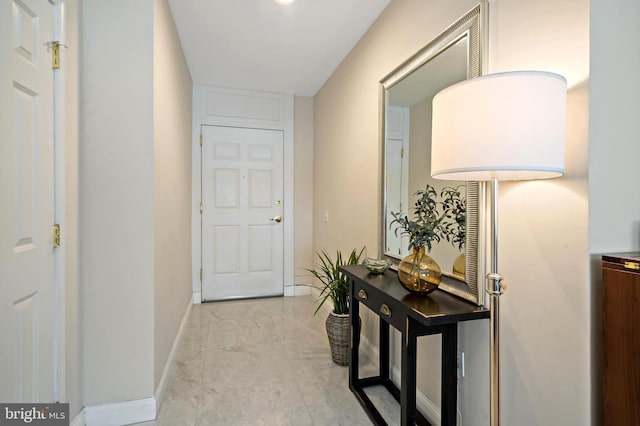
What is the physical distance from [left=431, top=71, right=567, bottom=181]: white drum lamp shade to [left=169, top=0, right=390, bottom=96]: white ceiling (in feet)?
5.14

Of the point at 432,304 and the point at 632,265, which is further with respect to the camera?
the point at 432,304

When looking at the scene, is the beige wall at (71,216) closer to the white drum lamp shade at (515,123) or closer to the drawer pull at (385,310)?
the drawer pull at (385,310)

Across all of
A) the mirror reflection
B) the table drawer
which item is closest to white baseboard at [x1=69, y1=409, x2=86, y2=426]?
the table drawer

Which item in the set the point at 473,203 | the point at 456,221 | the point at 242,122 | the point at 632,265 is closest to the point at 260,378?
the point at 456,221

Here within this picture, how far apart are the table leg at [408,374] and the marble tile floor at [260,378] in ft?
1.46

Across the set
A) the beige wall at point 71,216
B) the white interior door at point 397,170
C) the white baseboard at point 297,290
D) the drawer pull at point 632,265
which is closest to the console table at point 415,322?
the white interior door at point 397,170

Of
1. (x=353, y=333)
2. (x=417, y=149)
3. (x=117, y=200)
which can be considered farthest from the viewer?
(x=353, y=333)

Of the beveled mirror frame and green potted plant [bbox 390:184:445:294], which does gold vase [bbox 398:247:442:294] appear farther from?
the beveled mirror frame

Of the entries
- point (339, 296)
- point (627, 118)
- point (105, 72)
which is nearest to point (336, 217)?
point (339, 296)

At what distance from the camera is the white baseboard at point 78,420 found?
1.53 m

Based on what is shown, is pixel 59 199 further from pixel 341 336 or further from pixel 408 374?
pixel 341 336

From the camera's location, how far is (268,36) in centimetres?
256

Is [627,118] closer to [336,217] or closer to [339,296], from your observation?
[339,296]
